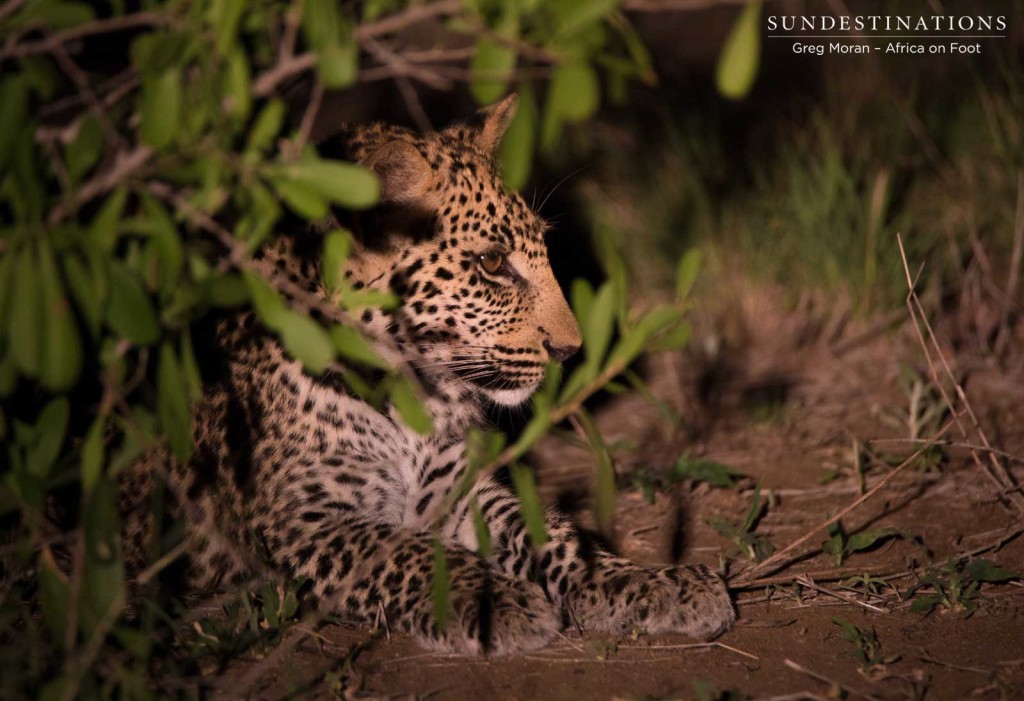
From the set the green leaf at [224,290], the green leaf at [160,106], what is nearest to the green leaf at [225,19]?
the green leaf at [160,106]

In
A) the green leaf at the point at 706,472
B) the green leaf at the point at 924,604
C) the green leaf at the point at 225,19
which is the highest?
the green leaf at the point at 225,19

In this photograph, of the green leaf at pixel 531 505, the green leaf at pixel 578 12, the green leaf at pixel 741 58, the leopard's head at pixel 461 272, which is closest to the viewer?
the green leaf at pixel 741 58

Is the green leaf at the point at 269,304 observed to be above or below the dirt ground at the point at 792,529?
above

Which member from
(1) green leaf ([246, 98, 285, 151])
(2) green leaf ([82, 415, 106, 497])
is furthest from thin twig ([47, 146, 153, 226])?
(2) green leaf ([82, 415, 106, 497])

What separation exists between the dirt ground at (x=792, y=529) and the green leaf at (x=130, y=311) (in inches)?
47.1

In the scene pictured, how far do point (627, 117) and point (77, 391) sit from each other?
5617mm

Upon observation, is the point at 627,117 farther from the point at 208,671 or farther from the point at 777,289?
the point at 208,671

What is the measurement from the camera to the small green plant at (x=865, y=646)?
11.0 ft

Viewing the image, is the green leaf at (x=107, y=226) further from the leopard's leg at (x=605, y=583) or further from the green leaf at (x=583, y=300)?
the leopard's leg at (x=605, y=583)

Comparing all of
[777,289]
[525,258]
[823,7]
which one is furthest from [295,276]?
[823,7]

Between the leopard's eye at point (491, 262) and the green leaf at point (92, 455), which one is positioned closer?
the green leaf at point (92, 455)

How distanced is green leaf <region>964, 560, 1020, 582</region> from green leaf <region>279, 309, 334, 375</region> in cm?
250

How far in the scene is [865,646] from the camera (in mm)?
3463

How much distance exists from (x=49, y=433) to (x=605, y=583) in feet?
6.34
